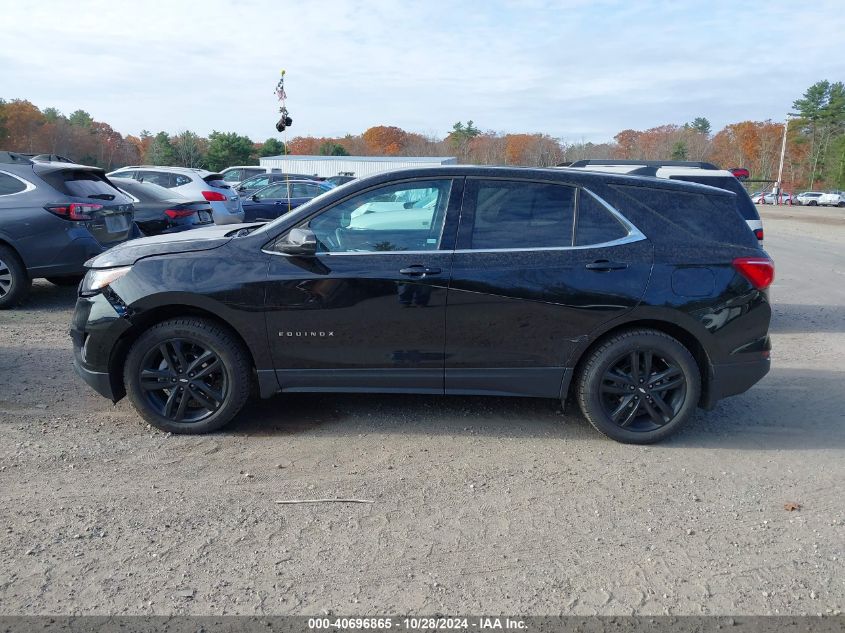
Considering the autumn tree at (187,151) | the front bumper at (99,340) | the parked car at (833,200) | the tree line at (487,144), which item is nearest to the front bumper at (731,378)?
the front bumper at (99,340)

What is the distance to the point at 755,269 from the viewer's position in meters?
4.59

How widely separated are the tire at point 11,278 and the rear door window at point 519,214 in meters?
6.28

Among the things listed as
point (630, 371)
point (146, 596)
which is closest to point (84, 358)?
point (146, 596)

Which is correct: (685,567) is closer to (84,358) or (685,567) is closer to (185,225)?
(84,358)

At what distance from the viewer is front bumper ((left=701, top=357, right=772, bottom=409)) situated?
460 cm

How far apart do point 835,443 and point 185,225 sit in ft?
29.9

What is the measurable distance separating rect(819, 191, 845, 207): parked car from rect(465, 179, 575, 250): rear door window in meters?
71.8

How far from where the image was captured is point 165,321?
459cm

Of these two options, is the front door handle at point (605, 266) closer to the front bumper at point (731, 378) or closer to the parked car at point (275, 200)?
the front bumper at point (731, 378)

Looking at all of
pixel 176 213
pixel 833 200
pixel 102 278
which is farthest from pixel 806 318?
pixel 833 200

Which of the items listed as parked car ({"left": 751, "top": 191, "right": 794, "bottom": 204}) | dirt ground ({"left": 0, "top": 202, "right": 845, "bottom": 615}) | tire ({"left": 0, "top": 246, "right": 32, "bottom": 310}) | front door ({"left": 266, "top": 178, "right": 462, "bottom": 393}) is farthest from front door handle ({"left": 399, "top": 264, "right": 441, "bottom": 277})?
parked car ({"left": 751, "top": 191, "right": 794, "bottom": 204})

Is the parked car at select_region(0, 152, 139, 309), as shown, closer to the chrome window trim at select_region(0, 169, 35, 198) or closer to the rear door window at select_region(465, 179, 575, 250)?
the chrome window trim at select_region(0, 169, 35, 198)

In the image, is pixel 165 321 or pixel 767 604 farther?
pixel 165 321

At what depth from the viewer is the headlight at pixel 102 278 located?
15.0 feet
